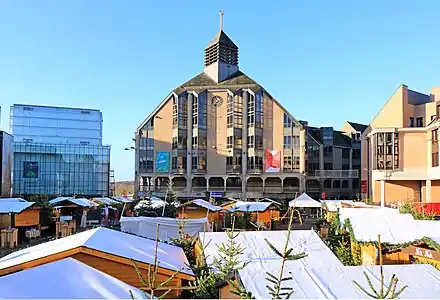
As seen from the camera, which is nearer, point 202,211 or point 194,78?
point 202,211

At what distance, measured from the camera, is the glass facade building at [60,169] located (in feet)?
209

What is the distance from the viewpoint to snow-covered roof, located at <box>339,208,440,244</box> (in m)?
11.2

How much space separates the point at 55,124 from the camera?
83.7 m

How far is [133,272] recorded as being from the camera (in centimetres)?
852

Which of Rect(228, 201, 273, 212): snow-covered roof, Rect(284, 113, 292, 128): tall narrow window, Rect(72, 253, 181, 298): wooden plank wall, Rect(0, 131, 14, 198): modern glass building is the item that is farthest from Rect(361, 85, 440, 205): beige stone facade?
Rect(0, 131, 14, 198): modern glass building

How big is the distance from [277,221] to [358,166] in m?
35.4

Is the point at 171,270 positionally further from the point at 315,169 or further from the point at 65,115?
the point at 65,115

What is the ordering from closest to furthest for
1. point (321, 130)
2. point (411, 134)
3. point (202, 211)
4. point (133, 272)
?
point (133, 272) → point (202, 211) → point (411, 134) → point (321, 130)

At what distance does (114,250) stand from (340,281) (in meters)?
4.85

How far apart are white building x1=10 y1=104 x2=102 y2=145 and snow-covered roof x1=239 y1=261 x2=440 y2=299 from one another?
8078 cm

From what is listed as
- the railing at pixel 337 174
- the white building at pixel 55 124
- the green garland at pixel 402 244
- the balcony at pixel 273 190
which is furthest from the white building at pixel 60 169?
the green garland at pixel 402 244

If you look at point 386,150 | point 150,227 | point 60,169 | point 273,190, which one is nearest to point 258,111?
point 273,190

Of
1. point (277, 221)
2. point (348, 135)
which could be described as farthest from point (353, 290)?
point (348, 135)

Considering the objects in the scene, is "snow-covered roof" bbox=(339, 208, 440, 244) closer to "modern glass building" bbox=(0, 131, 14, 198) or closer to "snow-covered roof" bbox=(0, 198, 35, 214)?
"snow-covered roof" bbox=(0, 198, 35, 214)
